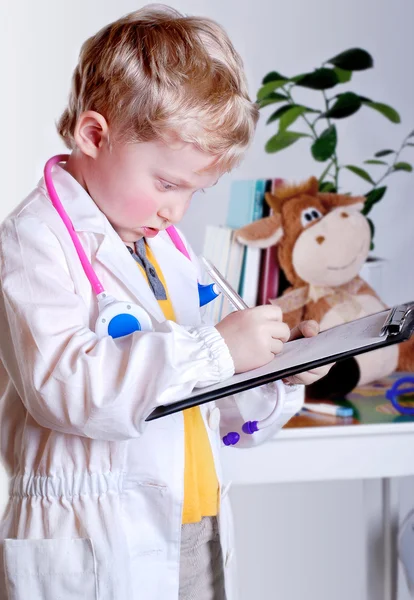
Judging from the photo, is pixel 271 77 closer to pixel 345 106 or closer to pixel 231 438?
pixel 345 106

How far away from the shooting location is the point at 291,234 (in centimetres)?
153

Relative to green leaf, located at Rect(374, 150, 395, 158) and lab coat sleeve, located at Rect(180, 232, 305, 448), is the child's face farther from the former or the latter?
green leaf, located at Rect(374, 150, 395, 158)

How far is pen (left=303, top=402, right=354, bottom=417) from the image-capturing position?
1417mm

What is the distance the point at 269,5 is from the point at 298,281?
1.72 feet

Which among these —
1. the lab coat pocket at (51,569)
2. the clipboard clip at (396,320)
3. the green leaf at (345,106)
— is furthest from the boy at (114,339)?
the green leaf at (345,106)

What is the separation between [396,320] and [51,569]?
404 millimetres

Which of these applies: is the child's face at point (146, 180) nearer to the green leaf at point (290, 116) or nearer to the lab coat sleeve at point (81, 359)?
the lab coat sleeve at point (81, 359)

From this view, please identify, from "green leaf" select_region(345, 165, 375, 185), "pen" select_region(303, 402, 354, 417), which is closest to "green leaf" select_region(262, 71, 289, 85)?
"green leaf" select_region(345, 165, 375, 185)

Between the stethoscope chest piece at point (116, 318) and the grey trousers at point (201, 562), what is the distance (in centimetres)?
24

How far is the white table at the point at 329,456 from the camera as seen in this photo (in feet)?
4.44

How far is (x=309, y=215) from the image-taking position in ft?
5.04

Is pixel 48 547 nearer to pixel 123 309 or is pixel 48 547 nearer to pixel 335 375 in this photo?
pixel 123 309

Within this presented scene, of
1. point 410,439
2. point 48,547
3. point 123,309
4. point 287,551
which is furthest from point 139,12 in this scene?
point 287,551

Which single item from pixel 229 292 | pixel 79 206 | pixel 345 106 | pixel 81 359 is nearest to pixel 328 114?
pixel 345 106
